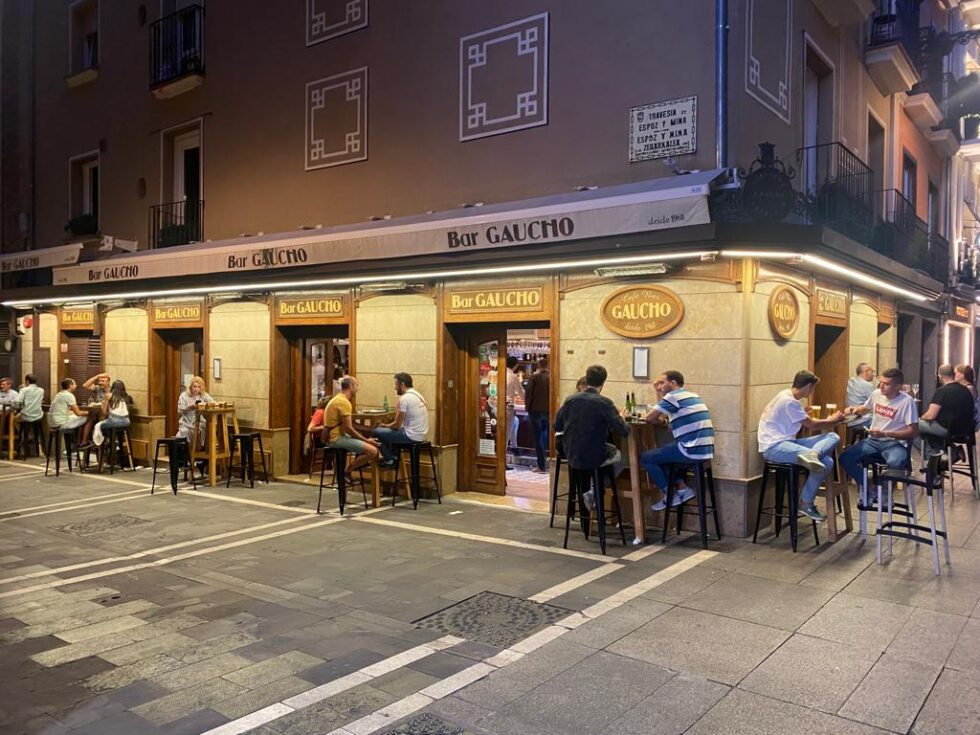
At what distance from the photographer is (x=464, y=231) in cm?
902

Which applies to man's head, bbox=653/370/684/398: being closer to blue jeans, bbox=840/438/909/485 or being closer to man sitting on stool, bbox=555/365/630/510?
man sitting on stool, bbox=555/365/630/510

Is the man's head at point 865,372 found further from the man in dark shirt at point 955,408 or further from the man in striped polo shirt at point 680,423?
the man in striped polo shirt at point 680,423

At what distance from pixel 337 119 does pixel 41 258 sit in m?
7.76

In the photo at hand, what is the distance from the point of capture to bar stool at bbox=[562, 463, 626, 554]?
7316mm

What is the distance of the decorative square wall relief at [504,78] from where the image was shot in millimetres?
9227

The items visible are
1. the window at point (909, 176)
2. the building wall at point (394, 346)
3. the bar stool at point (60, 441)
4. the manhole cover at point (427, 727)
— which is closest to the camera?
the manhole cover at point (427, 727)

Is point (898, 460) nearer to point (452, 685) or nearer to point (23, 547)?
point (452, 685)

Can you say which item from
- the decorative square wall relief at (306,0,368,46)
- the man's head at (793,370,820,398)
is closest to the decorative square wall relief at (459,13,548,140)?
the decorative square wall relief at (306,0,368,46)

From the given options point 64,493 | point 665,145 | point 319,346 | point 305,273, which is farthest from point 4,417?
point 665,145

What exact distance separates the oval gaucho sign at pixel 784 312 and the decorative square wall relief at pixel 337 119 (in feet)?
20.4

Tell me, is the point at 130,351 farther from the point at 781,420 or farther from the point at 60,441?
the point at 781,420

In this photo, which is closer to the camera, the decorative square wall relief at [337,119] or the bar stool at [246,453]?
the decorative square wall relief at [337,119]

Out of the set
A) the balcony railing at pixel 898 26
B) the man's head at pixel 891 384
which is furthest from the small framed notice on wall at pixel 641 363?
the balcony railing at pixel 898 26

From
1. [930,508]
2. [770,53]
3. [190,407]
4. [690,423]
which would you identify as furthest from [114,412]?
[930,508]
